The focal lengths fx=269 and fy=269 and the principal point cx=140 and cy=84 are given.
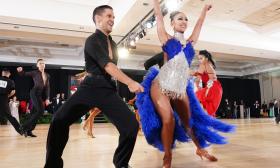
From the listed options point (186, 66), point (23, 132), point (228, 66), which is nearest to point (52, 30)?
point (23, 132)

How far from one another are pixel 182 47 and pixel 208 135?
89 centimetres

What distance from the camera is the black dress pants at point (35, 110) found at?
15.7 feet

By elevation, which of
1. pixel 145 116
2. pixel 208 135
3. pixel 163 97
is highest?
pixel 163 97

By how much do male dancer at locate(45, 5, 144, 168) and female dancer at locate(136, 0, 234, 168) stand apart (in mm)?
497

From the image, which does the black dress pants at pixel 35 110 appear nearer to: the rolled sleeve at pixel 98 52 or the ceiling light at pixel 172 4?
the ceiling light at pixel 172 4

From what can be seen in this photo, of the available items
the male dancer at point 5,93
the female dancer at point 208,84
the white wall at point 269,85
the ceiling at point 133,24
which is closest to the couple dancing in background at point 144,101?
the female dancer at point 208,84

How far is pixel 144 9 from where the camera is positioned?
6516 mm

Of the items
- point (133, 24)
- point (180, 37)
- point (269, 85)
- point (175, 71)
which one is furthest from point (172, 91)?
point (269, 85)

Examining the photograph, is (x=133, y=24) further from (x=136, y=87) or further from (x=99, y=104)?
(x=136, y=87)

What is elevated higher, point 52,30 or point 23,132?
point 52,30

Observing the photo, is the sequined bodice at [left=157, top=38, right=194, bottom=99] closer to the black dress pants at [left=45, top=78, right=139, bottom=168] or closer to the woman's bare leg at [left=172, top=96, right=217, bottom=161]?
the woman's bare leg at [left=172, top=96, right=217, bottom=161]

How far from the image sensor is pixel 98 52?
170 centimetres

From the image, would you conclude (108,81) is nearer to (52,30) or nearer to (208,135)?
(208,135)

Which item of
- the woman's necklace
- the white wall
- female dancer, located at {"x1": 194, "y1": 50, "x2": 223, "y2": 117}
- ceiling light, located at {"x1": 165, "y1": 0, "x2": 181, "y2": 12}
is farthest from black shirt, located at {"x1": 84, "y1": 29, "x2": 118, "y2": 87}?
the white wall
